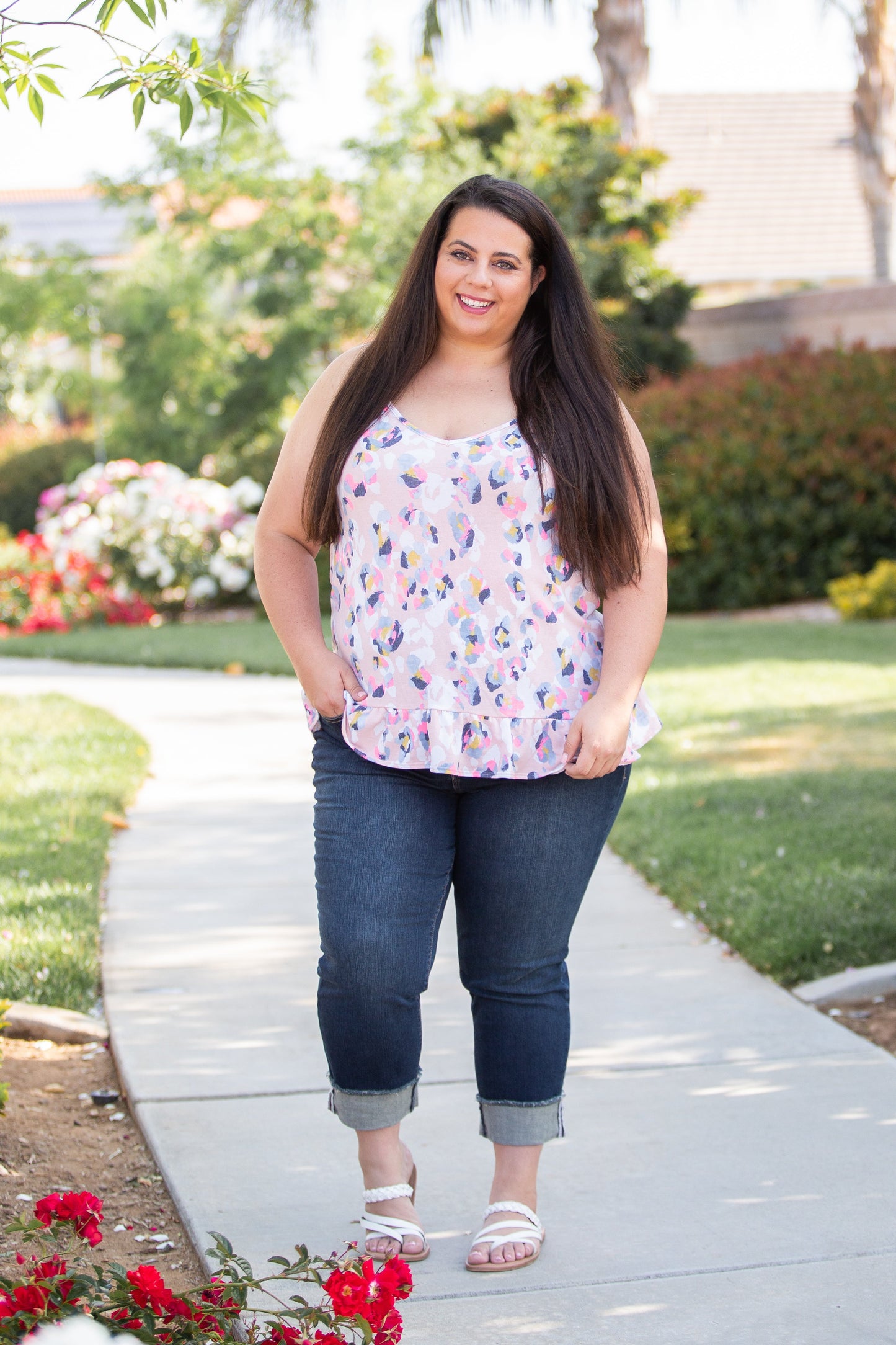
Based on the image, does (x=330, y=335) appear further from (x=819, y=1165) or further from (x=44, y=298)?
(x=819, y=1165)

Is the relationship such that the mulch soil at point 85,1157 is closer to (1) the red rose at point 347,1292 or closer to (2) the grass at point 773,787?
(1) the red rose at point 347,1292

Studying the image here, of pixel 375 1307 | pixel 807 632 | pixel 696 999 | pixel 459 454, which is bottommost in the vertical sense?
pixel 807 632

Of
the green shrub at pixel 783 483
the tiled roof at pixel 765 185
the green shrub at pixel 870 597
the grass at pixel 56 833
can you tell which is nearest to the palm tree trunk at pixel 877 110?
the green shrub at pixel 783 483

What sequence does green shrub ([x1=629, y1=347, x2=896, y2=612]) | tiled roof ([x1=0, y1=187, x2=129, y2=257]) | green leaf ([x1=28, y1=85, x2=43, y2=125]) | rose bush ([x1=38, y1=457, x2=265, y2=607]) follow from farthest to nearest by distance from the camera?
tiled roof ([x1=0, y1=187, x2=129, y2=257]) < rose bush ([x1=38, y1=457, x2=265, y2=607]) < green shrub ([x1=629, y1=347, x2=896, y2=612]) < green leaf ([x1=28, y1=85, x2=43, y2=125])

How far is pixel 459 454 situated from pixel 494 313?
285mm

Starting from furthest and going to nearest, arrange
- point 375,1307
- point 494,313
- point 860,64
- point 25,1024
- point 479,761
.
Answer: point 860,64 < point 25,1024 < point 494,313 < point 479,761 < point 375,1307

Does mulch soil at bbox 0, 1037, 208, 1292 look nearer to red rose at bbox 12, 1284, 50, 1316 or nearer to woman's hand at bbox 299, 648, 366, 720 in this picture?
red rose at bbox 12, 1284, 50, 1316

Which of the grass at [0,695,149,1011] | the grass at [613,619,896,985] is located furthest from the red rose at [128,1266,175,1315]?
the grass at [613,619,896,985]

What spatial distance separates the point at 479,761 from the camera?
243cm

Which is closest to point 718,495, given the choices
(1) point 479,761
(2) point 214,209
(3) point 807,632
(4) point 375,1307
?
(3) point 807,632

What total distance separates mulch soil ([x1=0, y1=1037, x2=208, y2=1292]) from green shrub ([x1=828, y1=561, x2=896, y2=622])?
8.13m

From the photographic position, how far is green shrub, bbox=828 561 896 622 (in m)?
10.7

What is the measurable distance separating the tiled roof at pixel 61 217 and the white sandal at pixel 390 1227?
30425mm

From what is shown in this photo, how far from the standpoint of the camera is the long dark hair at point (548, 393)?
2500mm
